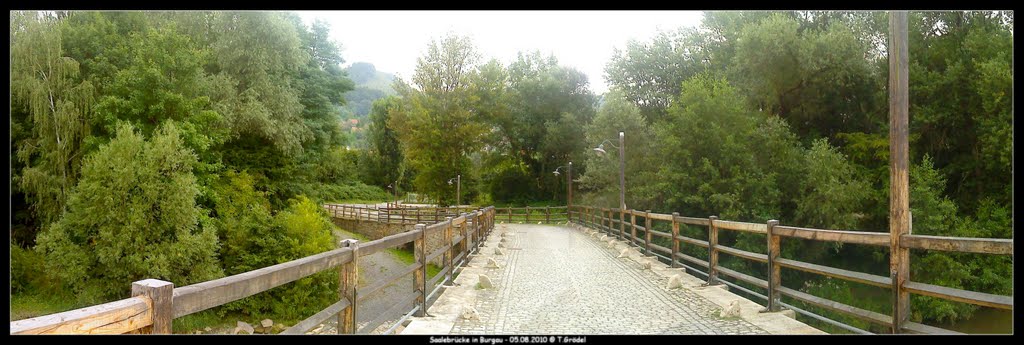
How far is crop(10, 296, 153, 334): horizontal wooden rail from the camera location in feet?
6.20

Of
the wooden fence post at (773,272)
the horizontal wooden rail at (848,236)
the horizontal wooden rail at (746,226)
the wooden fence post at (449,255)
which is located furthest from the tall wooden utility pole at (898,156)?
the wooden fence post at (449,255)

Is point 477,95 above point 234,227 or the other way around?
above

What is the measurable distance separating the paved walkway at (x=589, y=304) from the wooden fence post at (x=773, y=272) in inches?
18.7

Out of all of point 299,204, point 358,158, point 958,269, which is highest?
point 358,158

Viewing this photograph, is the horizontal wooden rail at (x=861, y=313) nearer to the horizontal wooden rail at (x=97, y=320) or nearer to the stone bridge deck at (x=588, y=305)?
the stone bridge deck at (x=588, y=305)

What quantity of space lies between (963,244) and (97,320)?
165 inches

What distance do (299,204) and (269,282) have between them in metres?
18.0

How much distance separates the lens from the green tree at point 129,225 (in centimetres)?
1485

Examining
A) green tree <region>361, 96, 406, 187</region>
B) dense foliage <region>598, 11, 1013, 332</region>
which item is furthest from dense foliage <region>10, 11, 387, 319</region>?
dense foliage <region>598, 11, 1013, 332</region>

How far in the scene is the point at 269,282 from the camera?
9.29 ft

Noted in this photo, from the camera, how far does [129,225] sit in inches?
591

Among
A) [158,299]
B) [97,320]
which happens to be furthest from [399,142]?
[97,320]

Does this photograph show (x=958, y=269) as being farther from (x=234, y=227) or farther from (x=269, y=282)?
(x=234, y=227)
